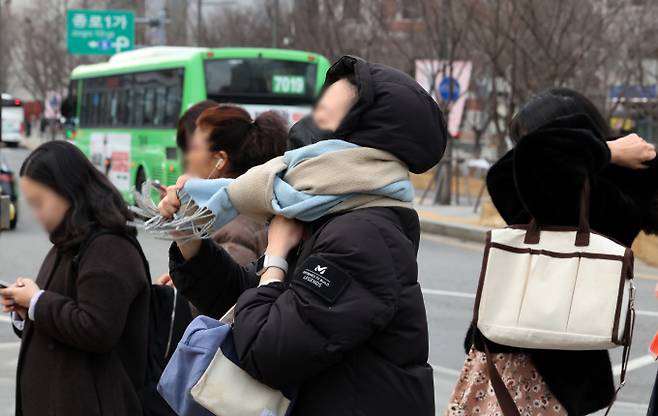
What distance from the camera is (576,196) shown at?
143 inches

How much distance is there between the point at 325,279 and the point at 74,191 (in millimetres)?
1590

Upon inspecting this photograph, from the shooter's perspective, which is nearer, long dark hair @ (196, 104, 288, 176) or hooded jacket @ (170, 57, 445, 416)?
hooded jacket @ (170, 57, 445, 416)

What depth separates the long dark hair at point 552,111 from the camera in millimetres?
3928

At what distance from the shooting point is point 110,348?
367cm

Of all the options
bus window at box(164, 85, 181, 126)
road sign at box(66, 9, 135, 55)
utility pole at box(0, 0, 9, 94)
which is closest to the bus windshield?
bus window at box(164, 85, 181, 126)

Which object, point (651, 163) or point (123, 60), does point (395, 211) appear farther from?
point (123, 60)

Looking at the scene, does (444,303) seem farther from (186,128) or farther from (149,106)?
(149,106)

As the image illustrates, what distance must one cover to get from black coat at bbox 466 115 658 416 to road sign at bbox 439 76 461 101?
60.3 ft

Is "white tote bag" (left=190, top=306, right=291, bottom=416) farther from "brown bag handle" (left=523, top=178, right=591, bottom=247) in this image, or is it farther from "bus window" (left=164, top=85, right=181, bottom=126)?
"bus window" (left=164, top=85, right=181, bottom=126)

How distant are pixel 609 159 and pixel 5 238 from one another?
13.7m

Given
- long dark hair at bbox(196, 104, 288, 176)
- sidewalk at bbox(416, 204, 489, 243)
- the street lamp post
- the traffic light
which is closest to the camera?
long dark hair at bbox(196, 104, 288, 176)

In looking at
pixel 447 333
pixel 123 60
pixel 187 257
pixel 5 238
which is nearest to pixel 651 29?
pixel 123 60

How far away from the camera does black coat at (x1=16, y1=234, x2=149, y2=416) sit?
3625 millimetres

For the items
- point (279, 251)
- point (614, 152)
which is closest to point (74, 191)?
point (279, 251)
